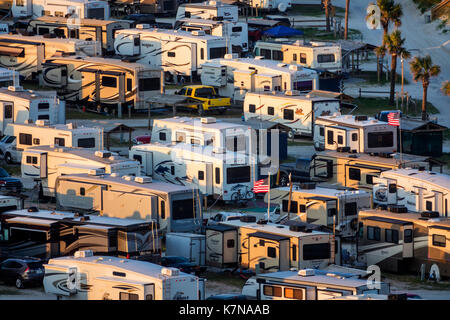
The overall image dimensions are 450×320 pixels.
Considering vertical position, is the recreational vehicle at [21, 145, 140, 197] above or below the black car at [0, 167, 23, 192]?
above

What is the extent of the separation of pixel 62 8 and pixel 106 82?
21.5 m

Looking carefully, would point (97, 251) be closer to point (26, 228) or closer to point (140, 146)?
point (26, 228)

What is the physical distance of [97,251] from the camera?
137 feet

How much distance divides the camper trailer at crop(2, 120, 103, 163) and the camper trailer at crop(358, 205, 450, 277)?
1616 cm

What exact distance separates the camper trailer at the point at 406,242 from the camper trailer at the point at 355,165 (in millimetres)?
8215

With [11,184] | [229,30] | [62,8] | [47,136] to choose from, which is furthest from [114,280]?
[62,8]

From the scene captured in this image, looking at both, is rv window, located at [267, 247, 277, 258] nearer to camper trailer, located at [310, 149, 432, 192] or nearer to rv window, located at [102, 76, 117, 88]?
camper trailer, located at [310, 149, 432, 192]

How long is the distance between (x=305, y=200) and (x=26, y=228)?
33.1 ft

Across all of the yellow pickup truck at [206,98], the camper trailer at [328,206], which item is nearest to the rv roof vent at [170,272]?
the camper trailer at [328,206]

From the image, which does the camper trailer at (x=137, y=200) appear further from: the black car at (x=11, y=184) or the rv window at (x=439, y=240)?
the rv window at (x=439, y=240)

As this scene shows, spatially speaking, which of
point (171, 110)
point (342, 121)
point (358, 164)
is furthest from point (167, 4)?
point (358, 164)

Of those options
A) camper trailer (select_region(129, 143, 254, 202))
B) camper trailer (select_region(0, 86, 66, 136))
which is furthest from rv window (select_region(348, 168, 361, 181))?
camper trailer (select_region(0, 86, 66, 136))

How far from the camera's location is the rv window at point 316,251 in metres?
41.4

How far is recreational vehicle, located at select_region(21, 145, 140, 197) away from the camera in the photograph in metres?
50.7
